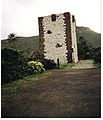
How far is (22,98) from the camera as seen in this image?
930 cm

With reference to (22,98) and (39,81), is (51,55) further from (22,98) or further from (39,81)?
(22,98)

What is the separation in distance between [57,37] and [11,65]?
30.3ft

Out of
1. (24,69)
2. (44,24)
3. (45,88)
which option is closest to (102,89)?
(45,88)

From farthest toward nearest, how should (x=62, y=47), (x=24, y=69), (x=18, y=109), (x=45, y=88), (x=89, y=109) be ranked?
(x=62, y=47) < (x=24, y=69) < (x=45, y=88) < (x=18, y=109) < (x=89, y=109)

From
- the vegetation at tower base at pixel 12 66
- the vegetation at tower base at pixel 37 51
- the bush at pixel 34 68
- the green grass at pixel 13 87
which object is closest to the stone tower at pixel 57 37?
the vegetation at tower base at pixel 37 51

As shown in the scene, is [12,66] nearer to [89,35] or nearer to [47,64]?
[47,64]

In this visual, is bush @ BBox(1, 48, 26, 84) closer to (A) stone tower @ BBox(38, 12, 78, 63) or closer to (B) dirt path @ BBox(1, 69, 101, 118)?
(B) dirt path @ BBox(1, 69, 101, 118)

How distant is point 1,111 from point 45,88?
9.03ft

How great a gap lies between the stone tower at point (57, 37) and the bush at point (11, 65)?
24.5ft

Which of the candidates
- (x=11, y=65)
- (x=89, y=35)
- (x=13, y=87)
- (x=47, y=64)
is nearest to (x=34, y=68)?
(x=11, y=65)

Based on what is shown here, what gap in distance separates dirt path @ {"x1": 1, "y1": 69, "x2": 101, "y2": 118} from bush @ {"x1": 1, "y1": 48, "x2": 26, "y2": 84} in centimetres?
136

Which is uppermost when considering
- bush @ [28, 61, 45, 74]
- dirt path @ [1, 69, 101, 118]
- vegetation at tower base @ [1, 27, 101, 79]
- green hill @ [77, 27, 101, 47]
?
green hill @ [77, 27, 101, 47]

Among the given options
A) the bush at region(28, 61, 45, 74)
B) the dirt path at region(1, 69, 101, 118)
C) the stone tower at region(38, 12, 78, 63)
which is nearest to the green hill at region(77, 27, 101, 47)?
the stone tower at region(38, 12, 78, 63)

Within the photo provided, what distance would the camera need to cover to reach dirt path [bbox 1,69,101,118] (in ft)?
24.9
